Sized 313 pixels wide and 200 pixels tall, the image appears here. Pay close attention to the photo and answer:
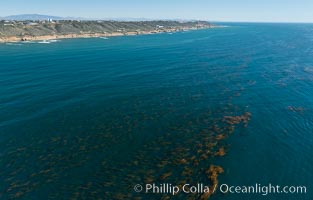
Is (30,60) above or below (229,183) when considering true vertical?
above

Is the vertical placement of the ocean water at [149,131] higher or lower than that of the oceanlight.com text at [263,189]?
higher

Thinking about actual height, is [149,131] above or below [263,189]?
above

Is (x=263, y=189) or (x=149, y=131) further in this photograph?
(x=149, y=131)

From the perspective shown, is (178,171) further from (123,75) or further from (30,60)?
(30,60)

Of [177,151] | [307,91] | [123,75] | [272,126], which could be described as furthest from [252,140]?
[123,75]

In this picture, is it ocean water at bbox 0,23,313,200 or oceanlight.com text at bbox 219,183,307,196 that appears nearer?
oceanlight.com text at bbox 219,183,307,196

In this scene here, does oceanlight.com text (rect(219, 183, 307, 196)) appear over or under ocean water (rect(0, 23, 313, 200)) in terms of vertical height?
under

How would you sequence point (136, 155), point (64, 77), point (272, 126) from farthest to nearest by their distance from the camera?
point (64, 77), point (272, 126), point (136, 155)

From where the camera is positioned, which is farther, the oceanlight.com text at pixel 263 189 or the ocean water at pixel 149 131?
the ocean water at pixel 149 131
